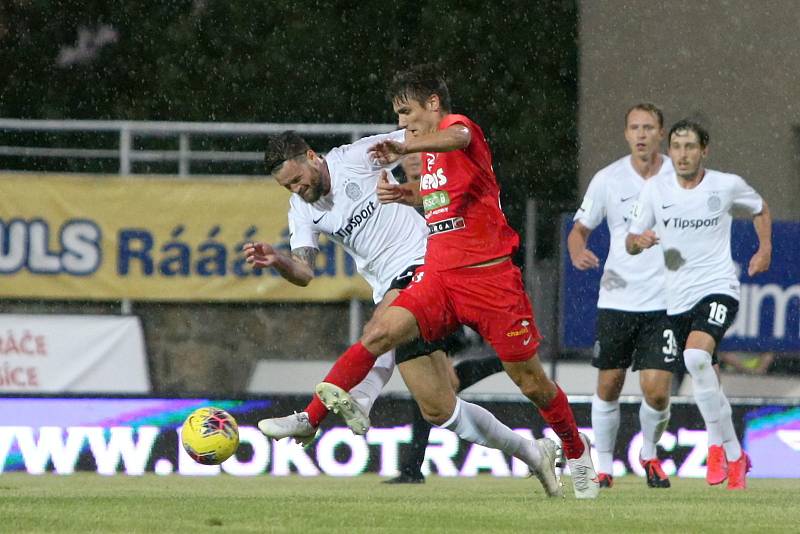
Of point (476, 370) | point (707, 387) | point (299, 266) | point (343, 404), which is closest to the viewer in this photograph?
point (343, 404)

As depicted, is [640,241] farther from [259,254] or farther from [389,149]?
[389,149]

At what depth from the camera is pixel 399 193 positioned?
9.31 meters

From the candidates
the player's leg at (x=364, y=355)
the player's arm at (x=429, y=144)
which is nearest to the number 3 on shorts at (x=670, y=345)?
the player's leg at (x=364, y=355)

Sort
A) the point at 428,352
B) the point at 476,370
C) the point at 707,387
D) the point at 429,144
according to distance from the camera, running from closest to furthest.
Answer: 1. the point at 429,144
2. the point at 428,352
3. the point at 707,387
4. the point at 476,370

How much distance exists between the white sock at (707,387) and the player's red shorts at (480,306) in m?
2.32

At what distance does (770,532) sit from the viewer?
761 centimetres

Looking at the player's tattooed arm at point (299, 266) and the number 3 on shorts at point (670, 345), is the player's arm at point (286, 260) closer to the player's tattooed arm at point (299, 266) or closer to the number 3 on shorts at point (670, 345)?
the player's tattooed arm at point (299, 266)

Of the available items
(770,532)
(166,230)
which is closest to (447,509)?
(770,532)

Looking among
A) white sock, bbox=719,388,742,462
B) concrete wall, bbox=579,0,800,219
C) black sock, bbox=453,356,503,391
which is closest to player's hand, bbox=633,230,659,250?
white sock, bbox=719,388,742,462

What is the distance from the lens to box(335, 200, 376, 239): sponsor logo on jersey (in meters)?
10.4

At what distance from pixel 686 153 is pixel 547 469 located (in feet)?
9.55

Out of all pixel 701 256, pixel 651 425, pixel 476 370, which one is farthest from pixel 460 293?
pixel 476 370

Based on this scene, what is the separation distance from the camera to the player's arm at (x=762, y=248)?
1151cm

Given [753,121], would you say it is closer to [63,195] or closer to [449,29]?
[449,29]
